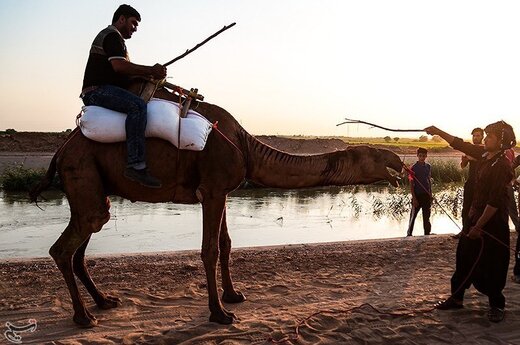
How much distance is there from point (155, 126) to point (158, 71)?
611 mm

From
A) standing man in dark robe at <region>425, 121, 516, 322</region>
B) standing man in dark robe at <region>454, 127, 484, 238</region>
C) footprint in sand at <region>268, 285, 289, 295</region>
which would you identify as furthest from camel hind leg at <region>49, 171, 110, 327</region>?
standing man in dark robe at <region>454, 127, 484, 238</region>

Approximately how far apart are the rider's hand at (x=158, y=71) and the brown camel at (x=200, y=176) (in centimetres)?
65

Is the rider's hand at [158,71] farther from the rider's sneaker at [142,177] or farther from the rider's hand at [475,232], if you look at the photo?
the rider's hand at [475,232]

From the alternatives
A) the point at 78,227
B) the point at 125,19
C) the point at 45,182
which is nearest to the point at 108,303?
the point at 78,227

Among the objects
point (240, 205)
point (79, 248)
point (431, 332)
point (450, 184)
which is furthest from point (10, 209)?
point (450, 184)

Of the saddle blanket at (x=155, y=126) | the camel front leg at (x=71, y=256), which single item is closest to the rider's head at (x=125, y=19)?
the saddle blanket at (x=155, y=126)

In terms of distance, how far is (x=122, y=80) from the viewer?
6293mm

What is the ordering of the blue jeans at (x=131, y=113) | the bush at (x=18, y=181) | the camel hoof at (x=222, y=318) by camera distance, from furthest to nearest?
the bush at (x=18, y=181), the camel hoof at (x=222, y=318), the blue jeans at (x=131, y=113)

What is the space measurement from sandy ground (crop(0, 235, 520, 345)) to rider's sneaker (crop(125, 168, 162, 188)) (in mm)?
1518

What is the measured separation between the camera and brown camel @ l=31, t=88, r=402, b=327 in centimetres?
609

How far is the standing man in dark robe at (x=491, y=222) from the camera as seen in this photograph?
21.2 feet

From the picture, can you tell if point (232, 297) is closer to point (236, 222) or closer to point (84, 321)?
point (84, 321)

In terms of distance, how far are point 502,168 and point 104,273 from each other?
5.44 m

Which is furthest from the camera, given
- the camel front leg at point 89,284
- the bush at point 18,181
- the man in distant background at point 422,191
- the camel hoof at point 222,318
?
the bush at point 18,181
